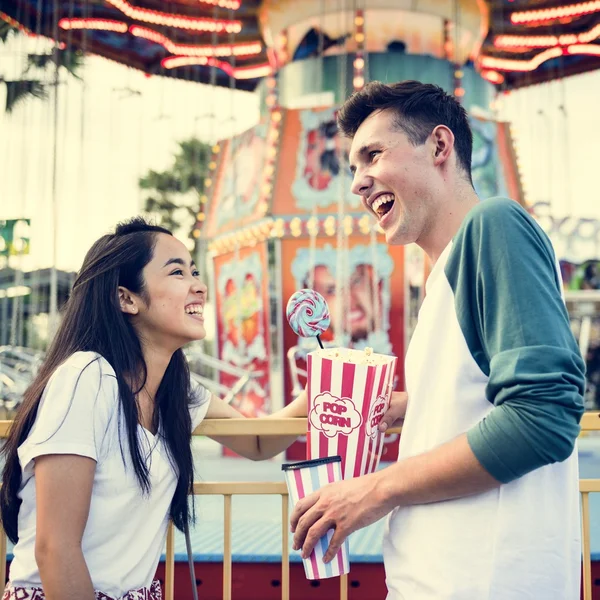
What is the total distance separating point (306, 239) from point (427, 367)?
8.09 m

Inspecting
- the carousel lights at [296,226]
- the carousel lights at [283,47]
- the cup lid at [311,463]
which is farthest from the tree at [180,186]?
the cup lid at [311,463]

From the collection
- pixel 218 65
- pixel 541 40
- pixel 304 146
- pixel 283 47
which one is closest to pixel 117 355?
pixel 304 146

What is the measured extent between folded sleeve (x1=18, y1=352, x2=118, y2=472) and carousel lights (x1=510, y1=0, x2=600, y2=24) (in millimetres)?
10514

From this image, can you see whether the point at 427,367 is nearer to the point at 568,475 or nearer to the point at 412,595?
the point at 568,475

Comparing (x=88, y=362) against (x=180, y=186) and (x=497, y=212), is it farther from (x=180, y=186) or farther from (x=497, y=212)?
(x=180, y=186)

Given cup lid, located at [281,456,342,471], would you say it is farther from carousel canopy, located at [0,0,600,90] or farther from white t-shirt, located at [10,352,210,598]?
carousel canopy, located at [0,0,600,90]

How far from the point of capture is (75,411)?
64.2 inches

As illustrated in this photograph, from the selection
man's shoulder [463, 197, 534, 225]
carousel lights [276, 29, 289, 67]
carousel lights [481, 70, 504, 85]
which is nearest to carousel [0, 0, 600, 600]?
carousel lights [276, 29, 289, 67]

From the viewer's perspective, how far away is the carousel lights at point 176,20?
1012cm

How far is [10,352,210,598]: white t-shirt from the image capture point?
161 cm

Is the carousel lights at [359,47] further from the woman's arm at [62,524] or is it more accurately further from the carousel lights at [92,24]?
the woman's arm at [62,524]

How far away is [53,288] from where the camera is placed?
10.8 metres

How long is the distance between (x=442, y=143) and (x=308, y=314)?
0.64 m

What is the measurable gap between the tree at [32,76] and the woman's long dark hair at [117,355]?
1035 cm
